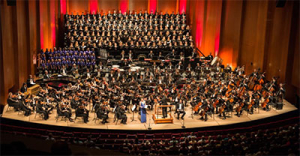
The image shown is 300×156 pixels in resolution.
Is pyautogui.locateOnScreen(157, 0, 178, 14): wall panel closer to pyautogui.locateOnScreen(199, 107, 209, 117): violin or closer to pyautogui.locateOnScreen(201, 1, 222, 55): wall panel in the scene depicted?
pyautogui.locateOnScreen(201, 1, 222, 55): wall panel

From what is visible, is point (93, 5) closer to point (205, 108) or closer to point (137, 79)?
point (137, 79)

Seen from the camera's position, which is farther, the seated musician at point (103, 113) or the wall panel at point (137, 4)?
the wall panel at point (137, 4)

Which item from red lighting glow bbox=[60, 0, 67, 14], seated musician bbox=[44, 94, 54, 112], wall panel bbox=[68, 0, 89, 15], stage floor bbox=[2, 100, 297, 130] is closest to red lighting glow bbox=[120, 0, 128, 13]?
wall panel bbox=[68, 0, 89, 15]

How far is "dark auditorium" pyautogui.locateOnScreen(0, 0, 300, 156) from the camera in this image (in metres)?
9.38

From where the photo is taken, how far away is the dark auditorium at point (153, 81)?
9382 millimetres

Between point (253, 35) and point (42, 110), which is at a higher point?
point (253, 35)

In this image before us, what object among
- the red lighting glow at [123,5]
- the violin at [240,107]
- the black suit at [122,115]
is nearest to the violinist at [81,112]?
the black suit at [122,115]

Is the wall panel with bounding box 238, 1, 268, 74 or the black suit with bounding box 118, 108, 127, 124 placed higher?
the wall panel with bounding box 238, 1, 268, 74

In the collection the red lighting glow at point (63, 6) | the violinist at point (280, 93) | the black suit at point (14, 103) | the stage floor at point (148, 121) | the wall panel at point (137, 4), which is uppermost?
the wall panel at point (137, 4)

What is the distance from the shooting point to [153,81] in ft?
48.0

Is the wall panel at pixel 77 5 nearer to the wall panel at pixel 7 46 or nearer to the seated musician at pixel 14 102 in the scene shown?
the wall panel at pixel 7 46

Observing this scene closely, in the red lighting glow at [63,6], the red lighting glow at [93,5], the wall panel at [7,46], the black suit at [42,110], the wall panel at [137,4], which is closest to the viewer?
the black suit at [42,110]

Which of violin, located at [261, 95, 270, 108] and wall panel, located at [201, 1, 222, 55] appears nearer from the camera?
violin, located at [261, 95, 270, 108]

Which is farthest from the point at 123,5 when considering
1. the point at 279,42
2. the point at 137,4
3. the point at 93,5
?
the point at 279,42
